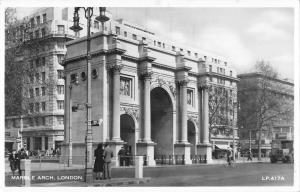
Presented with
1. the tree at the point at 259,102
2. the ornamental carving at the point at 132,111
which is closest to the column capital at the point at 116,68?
the ornamental carving at the point at 132,111

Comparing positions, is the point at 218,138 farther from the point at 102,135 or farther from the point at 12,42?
the point at 12,42

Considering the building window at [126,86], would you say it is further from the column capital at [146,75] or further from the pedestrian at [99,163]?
the pedestrian at [99,163]

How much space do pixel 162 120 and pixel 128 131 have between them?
15.1 ft

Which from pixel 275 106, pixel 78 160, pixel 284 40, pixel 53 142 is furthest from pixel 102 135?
pixel 53 142

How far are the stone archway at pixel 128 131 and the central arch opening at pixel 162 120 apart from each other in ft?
14.0

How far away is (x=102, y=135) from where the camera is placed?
34375 millimetres

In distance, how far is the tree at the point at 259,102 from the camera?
4688 cm

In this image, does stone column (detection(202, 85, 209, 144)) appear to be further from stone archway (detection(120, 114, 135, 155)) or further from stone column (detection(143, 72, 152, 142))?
stone archway (detection(120, 114, 135, 155))

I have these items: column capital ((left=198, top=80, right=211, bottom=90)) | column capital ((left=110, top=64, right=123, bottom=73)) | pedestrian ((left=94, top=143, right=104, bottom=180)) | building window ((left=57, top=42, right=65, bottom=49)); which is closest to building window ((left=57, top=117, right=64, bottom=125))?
building window ((left=57, top=42, right=65, bottom=49))

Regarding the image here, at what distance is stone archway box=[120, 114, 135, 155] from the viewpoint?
37513 mm

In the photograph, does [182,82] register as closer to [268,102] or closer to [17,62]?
[268,102]

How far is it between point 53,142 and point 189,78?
2564 centimetres

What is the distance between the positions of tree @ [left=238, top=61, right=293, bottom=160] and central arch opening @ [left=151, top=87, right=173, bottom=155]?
9.66m

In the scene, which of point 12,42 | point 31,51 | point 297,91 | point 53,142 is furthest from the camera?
point 53,142
